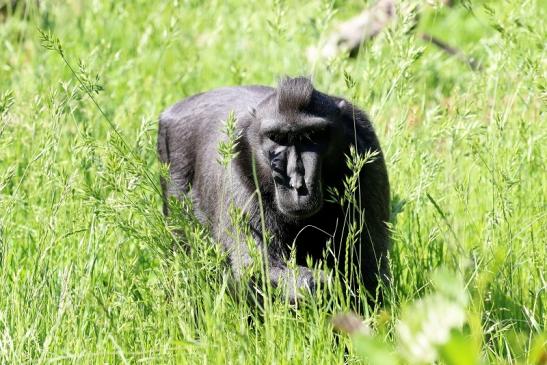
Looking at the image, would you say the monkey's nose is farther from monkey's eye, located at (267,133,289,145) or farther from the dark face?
monkey's eye, located at (267,133,289,145)

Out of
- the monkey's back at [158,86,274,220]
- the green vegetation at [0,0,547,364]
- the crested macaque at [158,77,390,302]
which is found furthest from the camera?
the monkey's back at [158,86,274,220]

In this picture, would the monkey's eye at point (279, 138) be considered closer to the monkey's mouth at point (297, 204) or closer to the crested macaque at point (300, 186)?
the crested macaque at point (300, 186)

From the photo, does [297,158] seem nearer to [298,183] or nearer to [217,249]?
[298,183]

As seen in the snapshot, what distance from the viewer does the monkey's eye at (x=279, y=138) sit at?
4239 millimetres

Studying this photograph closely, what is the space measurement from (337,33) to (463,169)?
2963mm

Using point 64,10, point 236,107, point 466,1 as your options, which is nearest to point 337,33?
point 64,10

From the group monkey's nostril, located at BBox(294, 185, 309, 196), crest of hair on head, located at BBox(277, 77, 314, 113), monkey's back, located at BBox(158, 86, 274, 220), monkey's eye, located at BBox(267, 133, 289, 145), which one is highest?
crest of hair on head, located at BBox(277, 77, 314, 113)

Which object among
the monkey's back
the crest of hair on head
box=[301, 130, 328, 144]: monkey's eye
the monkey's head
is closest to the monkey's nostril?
the monkey's head

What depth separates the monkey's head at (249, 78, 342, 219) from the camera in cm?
403

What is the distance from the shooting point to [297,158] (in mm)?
4121

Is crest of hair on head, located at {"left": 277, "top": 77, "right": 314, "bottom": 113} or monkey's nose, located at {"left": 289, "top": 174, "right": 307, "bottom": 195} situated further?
crest of hair on head, located at {"left": 277, "top": 77, "right": 314, "bottom": 113}

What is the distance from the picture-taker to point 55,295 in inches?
158

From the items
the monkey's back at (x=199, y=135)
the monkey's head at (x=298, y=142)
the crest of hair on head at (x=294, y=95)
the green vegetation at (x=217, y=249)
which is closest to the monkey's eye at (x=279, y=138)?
the monkey's head at (x=298, y=142)

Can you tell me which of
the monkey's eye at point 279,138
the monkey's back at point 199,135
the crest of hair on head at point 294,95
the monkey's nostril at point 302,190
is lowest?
the monkey's back at point 199,135
